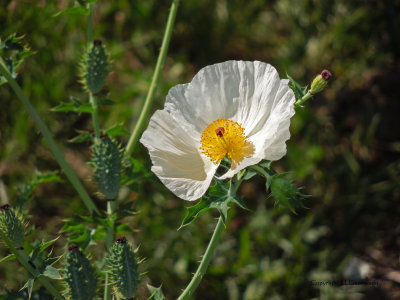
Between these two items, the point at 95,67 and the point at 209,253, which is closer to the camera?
the point at 209,253

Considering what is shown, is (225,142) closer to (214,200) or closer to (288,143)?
(214,200)

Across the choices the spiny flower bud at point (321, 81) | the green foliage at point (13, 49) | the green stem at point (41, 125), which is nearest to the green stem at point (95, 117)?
the green stem at point (41, 125)

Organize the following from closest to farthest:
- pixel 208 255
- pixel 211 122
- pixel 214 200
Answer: pixel 214 200
pixel 208 255
pixel 211 122

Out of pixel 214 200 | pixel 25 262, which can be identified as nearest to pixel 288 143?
pixel 214 200

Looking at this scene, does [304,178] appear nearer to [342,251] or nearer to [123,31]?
[342,251]

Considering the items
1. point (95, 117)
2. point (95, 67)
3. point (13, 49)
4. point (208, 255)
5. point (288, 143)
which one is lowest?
point (288, 143)

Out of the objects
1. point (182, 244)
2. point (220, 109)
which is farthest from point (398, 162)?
point (220, 109)

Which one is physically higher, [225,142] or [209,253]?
[225,142]

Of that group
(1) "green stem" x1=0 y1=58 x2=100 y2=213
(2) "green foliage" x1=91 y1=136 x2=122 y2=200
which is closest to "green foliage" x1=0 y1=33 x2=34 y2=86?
(1) "green stem" x1=0 y1=58 x2=100 y2=213
